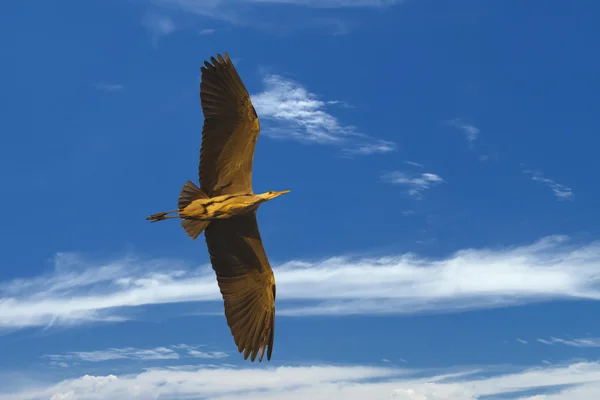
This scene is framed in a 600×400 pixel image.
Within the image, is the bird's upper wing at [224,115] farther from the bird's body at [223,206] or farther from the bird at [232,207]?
the bird's body at [223,206]

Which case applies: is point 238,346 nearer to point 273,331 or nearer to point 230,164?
point 273,331

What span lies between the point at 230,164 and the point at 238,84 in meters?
1.77

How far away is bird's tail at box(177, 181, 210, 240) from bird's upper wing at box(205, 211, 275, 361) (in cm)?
52

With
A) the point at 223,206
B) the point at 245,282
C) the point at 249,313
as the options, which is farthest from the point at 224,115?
the point at 249,313

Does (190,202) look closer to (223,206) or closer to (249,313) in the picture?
(223,206)

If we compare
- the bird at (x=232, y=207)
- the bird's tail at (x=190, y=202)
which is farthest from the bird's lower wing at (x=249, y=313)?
the bird's tail at (x=190, y=202)

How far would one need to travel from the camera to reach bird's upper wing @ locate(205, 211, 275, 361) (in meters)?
16.8

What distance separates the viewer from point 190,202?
15.8 m

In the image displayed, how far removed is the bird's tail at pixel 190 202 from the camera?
15.8 meters

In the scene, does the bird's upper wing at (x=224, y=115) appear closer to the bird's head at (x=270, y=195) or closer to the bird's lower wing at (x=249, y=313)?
the bird's head at (x=270, y=195)

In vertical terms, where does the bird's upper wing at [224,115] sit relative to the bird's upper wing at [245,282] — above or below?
above

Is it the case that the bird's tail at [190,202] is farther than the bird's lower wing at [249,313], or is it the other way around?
the bird's lower wing at [249,313]

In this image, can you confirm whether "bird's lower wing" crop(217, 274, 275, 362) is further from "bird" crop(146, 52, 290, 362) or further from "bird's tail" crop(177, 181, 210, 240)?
"bird's tail" crop(177, 181, 210, 240)

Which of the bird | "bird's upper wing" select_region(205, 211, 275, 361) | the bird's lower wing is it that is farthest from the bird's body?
the bird's lower wing
